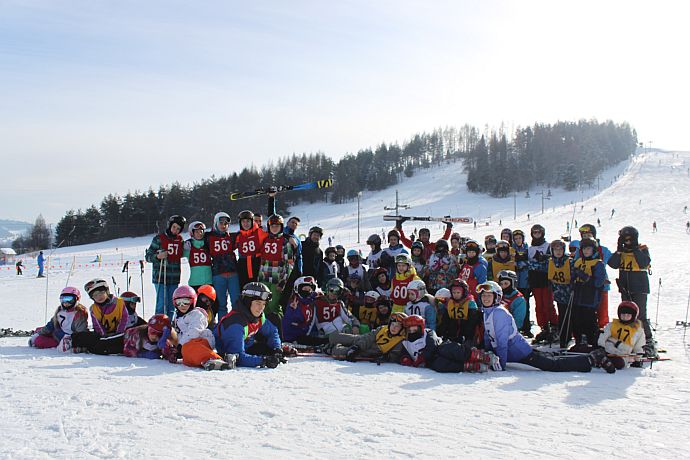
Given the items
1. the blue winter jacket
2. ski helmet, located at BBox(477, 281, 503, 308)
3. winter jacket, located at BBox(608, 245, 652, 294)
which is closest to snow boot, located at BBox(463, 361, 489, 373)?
the blue winter jacket

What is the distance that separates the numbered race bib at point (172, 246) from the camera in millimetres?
8359

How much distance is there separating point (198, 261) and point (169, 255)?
1.65ft

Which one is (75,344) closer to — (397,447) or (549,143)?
(397,447)

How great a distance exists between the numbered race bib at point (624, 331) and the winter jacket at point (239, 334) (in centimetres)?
427

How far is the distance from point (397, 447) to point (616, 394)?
2798 millimetres

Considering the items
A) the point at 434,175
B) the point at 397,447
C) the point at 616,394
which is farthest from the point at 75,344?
the point at 434,175

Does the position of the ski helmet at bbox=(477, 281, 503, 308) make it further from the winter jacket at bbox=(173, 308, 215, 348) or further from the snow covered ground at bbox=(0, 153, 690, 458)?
the winter jacket at bbox=(173, 308, 215, 348)

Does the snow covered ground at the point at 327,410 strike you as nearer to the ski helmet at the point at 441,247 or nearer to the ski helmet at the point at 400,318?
the ski helmet at the point at 400,318

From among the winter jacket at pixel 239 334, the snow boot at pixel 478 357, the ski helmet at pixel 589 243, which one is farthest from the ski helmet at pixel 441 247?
the winter jacket at pixel 239 334

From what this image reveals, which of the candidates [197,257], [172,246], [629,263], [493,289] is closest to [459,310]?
[493,289]

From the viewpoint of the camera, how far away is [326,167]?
344 feet

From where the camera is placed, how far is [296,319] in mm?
8148

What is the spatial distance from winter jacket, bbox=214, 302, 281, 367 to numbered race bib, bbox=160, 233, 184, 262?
2505 mm

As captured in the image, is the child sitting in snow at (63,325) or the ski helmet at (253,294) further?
the child sitting in snow at (63,325)
